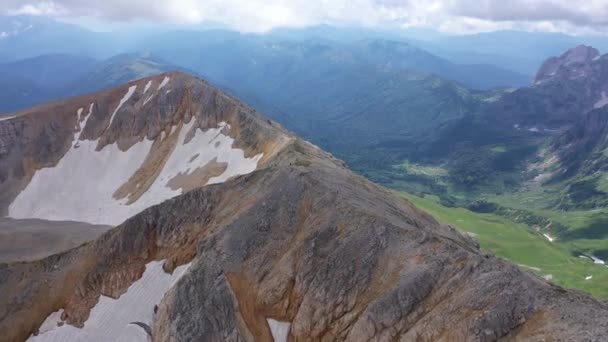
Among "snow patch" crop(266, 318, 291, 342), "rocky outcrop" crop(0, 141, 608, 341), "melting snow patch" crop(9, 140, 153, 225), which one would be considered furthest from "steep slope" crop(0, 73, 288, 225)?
"snow patch" crop(266, 318, 291, 342)

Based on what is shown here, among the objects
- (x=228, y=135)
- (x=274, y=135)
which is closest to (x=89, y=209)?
(x=228, y=135)

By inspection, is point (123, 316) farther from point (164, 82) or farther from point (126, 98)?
point (126, 98)

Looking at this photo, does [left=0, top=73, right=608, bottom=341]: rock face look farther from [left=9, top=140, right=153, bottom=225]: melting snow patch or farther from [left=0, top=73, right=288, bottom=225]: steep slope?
[left=9, top=140, right=153, bottom=225]: melting snow patch

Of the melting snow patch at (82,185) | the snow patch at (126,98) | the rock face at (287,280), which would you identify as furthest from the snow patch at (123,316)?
the snow patch at (126,98)

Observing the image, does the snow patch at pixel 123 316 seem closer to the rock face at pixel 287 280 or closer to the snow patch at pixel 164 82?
the rock face at pixel 287 280

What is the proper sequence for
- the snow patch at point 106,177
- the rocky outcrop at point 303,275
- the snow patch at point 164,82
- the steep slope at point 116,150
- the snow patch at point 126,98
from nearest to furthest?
the rocky outcrop at point 303,275 → the snow patch at point 106,177 → the steep slope at point 116,150 → the snow patch at point 126,98 → the snow patch at point 164,82

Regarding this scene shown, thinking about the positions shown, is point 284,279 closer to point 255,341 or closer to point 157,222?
point 255,341

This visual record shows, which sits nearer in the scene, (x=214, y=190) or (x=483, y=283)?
(x=483, y=283)
